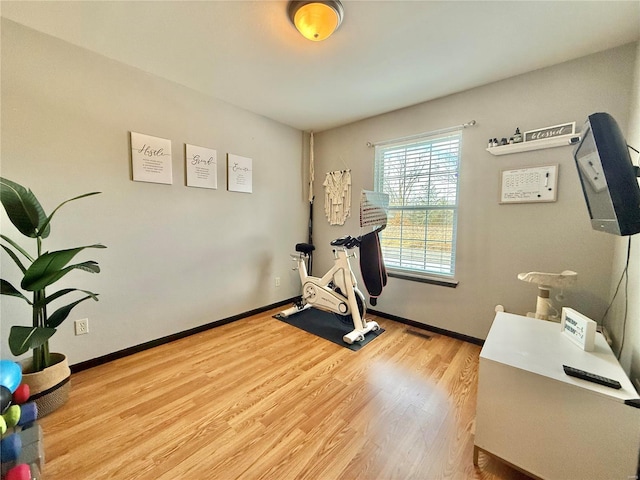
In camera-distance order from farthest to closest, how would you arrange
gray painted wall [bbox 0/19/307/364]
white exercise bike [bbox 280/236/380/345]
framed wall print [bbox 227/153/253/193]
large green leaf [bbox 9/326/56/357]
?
1. framed wall print [bbox 227/153/253/193]
2. white exercise bike [bbox 280/236/380/345]
3. gray painted wall [bbox 0/19/307/364]
4. large green leaf [bbox 9/326/56/357]

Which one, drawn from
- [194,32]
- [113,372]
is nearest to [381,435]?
[113,372]

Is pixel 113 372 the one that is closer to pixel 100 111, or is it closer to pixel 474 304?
pixel 100 111

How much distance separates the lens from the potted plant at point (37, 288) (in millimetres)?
1405

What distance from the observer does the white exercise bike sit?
8.66ft

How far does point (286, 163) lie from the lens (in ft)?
11.4

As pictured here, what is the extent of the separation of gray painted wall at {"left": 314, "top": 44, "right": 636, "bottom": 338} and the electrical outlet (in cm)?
290

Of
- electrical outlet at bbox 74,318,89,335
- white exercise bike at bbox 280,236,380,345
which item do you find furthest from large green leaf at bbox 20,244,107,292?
white exercise bike at bbox 280,236,380,345

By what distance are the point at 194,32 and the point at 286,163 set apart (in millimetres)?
1852

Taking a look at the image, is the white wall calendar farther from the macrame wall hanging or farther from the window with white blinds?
the macrame wall hanging

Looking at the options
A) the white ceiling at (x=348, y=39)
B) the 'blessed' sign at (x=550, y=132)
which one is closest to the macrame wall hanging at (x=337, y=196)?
the white ceiling at (x=348, y=39)

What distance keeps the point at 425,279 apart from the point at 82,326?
3135 mm

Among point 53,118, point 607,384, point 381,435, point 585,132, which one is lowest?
point 381,435

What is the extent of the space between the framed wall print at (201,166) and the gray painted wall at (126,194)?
64 millimetres

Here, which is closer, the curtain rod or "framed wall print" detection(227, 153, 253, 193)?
the curtain rod
